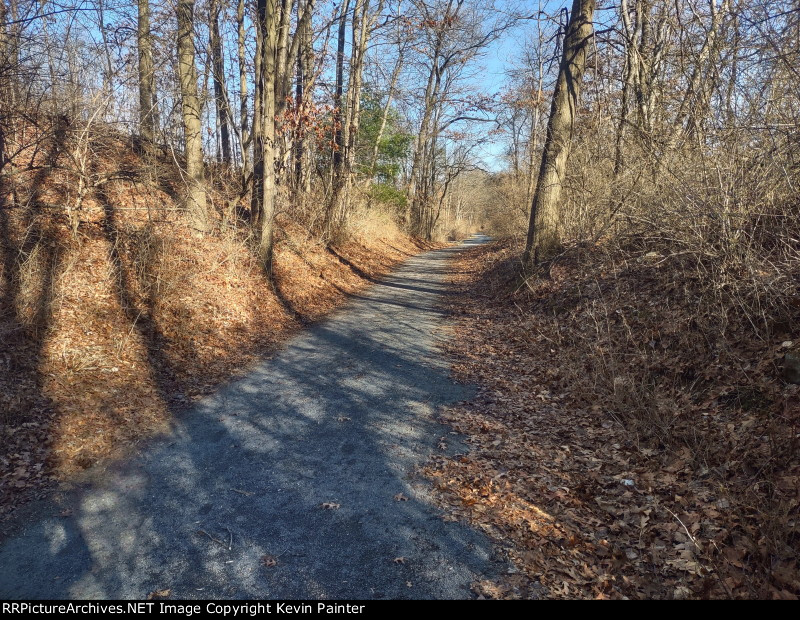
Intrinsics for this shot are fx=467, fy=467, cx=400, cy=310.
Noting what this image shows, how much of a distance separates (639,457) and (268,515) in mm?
3422

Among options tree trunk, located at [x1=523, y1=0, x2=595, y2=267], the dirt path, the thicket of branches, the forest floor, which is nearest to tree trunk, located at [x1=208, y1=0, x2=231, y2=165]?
the thicket of branches

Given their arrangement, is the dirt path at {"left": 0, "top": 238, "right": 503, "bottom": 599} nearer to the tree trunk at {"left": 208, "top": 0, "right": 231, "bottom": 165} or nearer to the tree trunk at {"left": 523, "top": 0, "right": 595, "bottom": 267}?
the tree trunk at {"left": 523, "top": 0, "right": 595, "bottom": 267}

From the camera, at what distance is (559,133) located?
34.8 ft

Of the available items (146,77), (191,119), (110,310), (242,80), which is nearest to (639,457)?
(110,310)

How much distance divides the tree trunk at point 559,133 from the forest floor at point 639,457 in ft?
11.6

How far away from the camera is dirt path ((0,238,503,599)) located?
3.11 metres

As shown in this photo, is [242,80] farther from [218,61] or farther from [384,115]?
[384,115]

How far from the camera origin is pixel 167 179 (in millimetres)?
13031

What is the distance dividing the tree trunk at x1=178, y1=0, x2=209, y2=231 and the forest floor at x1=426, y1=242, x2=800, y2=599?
741 cm

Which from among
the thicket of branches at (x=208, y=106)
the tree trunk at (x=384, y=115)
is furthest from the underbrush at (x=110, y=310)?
the tree trunk at (x=384, y=115)

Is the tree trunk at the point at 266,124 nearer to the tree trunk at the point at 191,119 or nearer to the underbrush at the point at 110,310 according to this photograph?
the underbrush at the point at 110,310

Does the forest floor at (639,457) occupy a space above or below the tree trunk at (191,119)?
below

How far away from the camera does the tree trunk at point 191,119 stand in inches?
427
